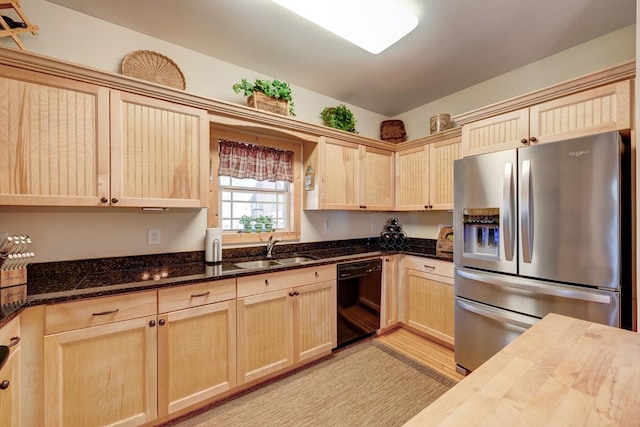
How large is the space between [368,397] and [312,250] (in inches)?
57.5

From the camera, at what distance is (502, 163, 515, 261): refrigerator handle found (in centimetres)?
190

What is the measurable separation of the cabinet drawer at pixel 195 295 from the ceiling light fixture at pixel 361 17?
1780 mm

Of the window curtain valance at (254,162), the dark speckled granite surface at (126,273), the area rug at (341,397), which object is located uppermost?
the window curtain valance at (254,162)

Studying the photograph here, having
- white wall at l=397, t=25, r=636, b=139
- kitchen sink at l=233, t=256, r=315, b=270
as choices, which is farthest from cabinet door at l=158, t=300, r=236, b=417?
white wall at l=397, t=25, r=636, b=139

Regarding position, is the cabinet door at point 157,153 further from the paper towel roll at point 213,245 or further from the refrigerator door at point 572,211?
the refrigerator door at point 572,211

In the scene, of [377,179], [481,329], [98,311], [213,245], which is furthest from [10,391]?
[377,179]

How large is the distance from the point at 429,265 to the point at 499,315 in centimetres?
79

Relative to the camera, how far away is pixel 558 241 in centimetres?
173

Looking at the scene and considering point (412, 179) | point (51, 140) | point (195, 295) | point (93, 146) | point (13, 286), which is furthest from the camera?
point (412, 179)

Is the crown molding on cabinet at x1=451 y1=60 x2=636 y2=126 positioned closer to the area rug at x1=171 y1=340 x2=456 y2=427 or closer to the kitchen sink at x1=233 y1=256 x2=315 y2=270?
the kitchen sink at x1=233 y1=256 x2=315 y2=270

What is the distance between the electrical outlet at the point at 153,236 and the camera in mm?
2082

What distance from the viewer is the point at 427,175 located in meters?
2.96

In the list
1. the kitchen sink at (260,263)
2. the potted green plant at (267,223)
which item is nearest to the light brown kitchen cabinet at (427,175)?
the potted green plant at (267,223)

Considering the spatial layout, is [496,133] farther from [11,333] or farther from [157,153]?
[11,333]
